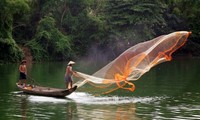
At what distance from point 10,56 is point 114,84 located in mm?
30264

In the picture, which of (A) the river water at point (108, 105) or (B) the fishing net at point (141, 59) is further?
(B) the fishing net at point (141, 59)

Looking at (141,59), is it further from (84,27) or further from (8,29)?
(84,27)

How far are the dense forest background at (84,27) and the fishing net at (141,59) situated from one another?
3742cm

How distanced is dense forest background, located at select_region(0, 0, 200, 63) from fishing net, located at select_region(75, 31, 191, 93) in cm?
3742

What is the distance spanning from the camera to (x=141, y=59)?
22031 mm

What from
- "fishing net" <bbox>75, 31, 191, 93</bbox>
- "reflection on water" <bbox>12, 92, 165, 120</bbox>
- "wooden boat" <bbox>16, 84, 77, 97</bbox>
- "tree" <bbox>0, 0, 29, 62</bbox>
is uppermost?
"tree" <bbox>0, 0, 29, 62</bbox>

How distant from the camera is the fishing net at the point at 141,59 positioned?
2225 centimetres

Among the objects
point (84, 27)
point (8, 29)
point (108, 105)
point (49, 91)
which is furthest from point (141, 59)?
point (84, 27)

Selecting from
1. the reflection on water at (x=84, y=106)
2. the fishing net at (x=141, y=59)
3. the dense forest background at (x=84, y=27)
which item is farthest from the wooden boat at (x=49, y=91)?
the dense forest background at (x=84, y=27)

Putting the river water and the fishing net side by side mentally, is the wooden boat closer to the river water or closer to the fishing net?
the river water

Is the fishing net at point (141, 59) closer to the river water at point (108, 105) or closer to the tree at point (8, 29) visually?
the river water at point (108, 105)

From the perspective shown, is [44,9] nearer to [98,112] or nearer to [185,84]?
[185,84]

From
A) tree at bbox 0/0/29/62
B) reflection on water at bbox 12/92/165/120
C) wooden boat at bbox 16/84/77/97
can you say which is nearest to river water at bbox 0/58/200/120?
reflection on water at bbox 12/92/165/120

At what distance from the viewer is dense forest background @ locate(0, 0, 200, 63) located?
6144 centimetres
